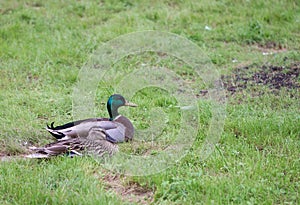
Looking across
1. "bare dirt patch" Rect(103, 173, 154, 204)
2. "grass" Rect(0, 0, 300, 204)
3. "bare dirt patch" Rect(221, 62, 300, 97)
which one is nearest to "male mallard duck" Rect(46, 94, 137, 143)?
"grass" Rect(0, 0, 300, 204)

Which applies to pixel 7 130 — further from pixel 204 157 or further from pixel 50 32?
pixel 50 32

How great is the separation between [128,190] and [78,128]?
99 centimetres

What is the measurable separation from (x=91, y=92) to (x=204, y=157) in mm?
2143

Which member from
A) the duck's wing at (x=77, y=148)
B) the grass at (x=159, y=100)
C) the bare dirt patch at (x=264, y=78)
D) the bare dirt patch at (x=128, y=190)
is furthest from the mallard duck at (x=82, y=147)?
the bare dirt patch at (x=264, y=78)

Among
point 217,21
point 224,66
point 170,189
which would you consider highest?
point 217,21

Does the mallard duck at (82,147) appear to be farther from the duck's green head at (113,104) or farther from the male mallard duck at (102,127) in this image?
the duck's green head at (113,104)

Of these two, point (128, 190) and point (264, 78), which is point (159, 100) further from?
point (128, 190)

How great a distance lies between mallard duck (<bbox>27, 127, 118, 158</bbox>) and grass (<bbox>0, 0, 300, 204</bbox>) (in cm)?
A: 10

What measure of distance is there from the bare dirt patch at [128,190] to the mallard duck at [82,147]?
1.21ft

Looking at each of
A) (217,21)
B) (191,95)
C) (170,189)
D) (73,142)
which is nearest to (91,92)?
(191,95)

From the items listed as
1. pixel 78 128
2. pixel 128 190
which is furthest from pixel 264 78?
pixel 128 190

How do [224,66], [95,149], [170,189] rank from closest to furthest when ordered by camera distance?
[170,189] < [95,149] < [224,66]

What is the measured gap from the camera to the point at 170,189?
3.81m

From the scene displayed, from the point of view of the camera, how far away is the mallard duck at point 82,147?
436 cm
